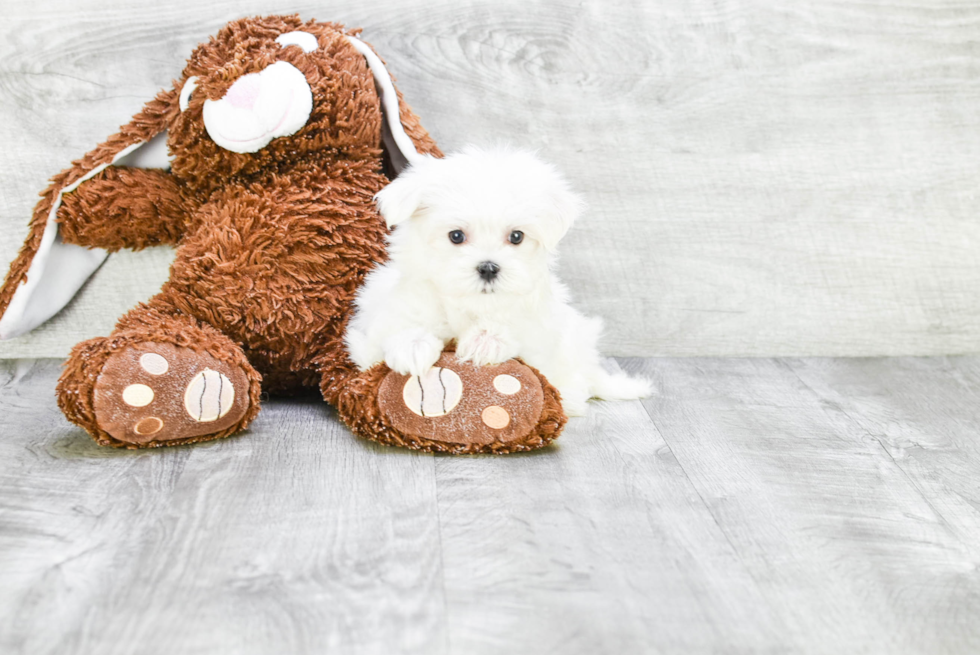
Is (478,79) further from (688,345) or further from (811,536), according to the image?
(811,536)

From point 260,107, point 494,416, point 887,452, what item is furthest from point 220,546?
point 887,452

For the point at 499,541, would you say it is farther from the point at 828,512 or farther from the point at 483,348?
the point at 828,512

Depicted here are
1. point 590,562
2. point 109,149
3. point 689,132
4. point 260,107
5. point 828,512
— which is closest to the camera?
point 590,562

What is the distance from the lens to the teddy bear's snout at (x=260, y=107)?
4.27 ft

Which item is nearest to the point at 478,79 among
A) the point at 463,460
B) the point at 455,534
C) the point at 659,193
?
the point at 659,193

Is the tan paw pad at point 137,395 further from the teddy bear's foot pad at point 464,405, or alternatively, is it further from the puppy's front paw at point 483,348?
the puppy's front paw at point 483,348

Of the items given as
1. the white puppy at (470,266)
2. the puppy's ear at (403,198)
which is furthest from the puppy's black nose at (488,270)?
the puppy's ear at (403,198)

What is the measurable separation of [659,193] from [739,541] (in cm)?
89

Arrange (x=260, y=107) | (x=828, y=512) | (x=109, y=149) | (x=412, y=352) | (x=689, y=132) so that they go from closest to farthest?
(x=828, y=512), (x=412, y=352), (x=260, y=107), (x=109, y=149), (x=689, y=132)

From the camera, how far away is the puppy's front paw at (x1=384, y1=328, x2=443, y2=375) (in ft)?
3.89

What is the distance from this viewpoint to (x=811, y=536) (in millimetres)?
1017

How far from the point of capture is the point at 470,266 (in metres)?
1.15

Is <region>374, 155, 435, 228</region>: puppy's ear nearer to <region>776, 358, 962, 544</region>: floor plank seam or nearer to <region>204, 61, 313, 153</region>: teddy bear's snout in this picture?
<region>204, 61, 313, 153</region>: teddy bear's snout

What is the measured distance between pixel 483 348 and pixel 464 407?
0.09 metres
